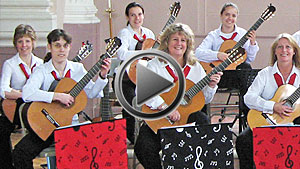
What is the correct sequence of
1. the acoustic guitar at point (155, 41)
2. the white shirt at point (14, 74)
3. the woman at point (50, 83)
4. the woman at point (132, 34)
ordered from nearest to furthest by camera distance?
1. the woman at point (50, 83)
2. the white shirt at point (14, 74)
3. the acoustic guitar at point (155, 41)
4. the woman at point (132, 34)

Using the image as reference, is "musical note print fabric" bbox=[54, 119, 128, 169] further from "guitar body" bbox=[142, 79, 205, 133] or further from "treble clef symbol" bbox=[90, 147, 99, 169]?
"guitar body" bbox=[142, 79, 205, 133]

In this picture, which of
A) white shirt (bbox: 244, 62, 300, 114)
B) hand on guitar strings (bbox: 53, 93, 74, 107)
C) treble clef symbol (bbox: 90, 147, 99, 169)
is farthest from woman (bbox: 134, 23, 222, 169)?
treble clef symbol (bbox: 90, 147, 99, 169)

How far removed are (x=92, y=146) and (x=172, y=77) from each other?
2.93 ft

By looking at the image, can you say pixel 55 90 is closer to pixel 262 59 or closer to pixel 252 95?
pixel 252 95

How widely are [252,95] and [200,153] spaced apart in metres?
0.85

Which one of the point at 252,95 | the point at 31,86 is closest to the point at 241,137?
the point at 252,95

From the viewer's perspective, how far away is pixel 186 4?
7410mm

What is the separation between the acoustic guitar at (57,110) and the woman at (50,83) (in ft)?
0.12

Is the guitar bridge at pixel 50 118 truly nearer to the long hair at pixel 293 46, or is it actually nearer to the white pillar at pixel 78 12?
the long hair at pixel 293 46

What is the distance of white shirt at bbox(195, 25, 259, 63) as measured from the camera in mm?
5519

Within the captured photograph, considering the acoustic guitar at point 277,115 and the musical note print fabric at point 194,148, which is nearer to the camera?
the musical note print fabric at point 194,148

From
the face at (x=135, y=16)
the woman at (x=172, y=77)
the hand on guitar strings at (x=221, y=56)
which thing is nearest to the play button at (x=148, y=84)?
the woman at (x=172, y=77)

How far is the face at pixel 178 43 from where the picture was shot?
4230 millimetres

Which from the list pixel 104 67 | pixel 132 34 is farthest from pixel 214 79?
pixel 132 34
